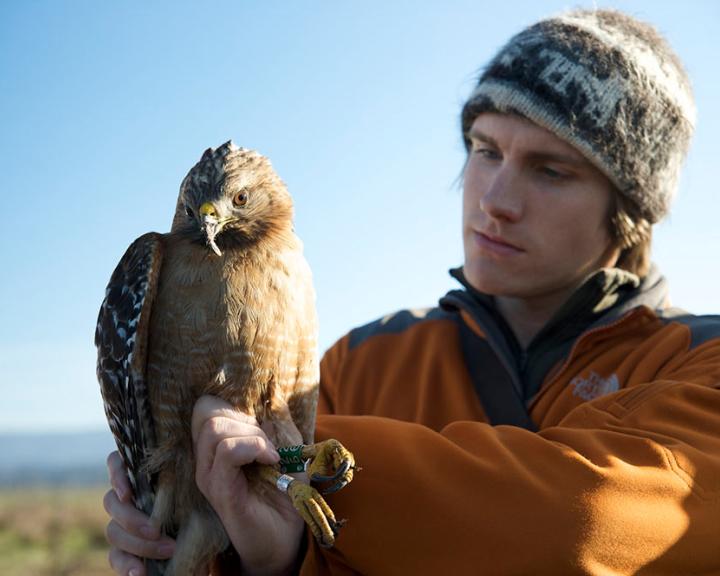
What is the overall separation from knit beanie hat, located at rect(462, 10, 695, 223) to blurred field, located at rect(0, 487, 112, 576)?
13.6m

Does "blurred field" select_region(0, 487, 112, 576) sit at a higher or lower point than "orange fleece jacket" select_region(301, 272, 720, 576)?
lower

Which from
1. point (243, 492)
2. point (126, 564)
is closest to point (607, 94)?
point (243, 492)

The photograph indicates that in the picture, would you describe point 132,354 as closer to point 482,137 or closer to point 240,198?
point 240,198

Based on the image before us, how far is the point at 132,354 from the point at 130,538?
742mm

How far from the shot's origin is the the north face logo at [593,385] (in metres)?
3.63

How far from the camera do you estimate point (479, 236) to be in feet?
13.5

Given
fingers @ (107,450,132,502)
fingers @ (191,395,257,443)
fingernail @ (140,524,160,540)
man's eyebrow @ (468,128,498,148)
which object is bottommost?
fingernail @ (140,524,160,540)

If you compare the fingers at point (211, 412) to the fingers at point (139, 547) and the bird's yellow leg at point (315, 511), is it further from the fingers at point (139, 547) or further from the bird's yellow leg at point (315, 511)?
the fingers at point (139, 547)

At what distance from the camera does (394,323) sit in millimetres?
4781

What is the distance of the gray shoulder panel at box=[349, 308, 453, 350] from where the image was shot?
15.4 ft

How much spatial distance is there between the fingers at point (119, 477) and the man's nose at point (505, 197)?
6.98 feet

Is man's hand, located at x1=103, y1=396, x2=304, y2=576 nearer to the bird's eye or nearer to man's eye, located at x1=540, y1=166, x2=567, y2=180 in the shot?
the bird's eye

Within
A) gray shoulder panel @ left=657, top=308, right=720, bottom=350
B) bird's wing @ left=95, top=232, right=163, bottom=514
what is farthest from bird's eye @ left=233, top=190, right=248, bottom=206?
gray shoulder panel @ left=657, top=308, right=720, bottom=350

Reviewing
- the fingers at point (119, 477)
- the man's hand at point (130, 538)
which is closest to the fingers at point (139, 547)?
the man's hand at point (130, 538)
